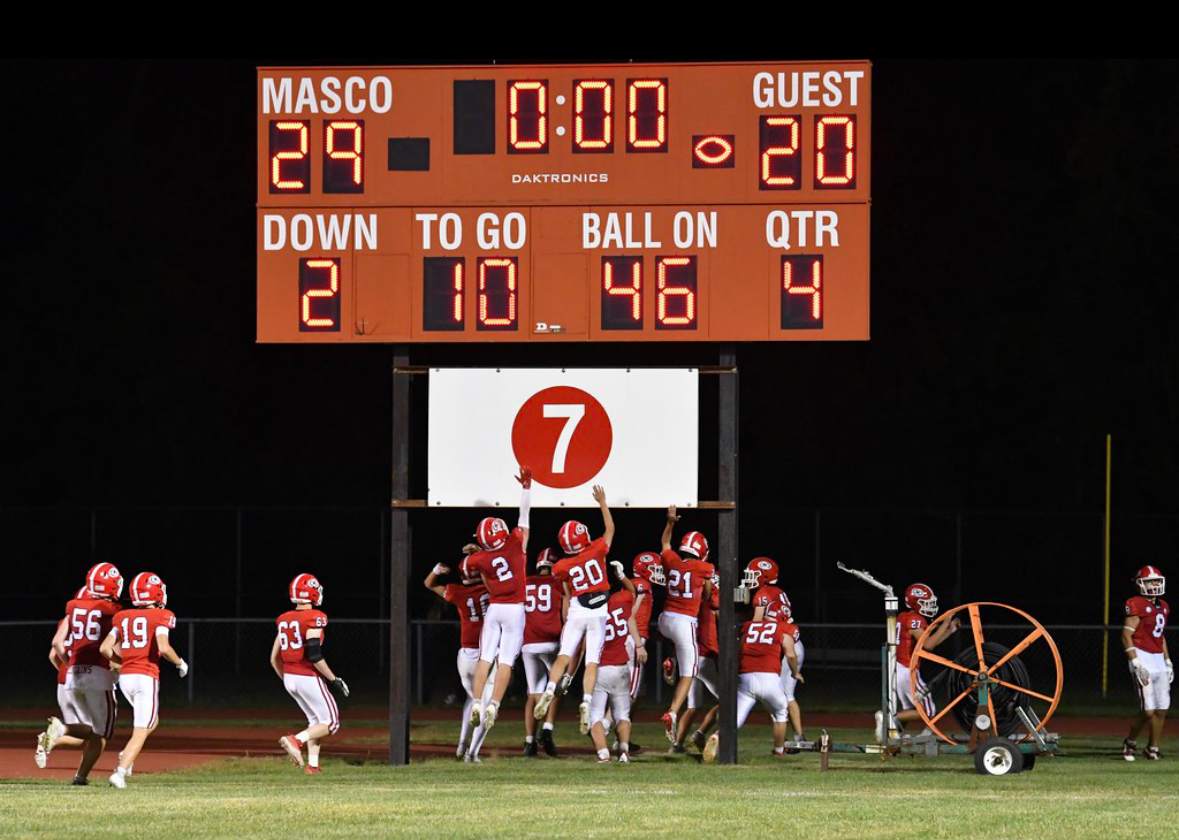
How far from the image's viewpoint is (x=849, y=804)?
12.1m

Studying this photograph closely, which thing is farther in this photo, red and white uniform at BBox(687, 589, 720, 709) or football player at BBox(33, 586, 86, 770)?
red and white uniform at BBox(687, 589, 720, 709)

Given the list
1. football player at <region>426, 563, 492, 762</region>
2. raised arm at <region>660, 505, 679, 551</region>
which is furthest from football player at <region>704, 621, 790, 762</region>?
football player at <region>426, 563, 492, 762</region>

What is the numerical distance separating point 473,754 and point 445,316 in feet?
11.6

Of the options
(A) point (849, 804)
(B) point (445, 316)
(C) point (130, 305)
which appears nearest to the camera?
(A) point (849, 804)

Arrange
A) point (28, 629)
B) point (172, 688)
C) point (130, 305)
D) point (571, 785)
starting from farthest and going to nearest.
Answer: point (130, 305)
point (28, 629)
point (172, 688)
point (571, 785)

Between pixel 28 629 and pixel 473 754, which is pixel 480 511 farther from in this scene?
pixel 473 754

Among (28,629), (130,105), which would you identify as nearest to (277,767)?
(28,629)

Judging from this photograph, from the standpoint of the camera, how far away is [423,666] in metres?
24.8

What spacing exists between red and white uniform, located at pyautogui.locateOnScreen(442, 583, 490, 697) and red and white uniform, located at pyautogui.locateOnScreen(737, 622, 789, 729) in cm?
218

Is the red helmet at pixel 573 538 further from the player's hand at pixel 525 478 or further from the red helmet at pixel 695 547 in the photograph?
the red helmet at pixel 695 547

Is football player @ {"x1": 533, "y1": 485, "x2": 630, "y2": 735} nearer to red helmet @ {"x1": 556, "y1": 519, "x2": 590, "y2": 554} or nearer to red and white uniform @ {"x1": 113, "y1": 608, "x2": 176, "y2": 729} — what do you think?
red helmet @ {"x1": 556, "y1": 519, "x2": 590, "y2": 554}

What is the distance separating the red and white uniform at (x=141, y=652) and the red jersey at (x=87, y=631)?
1.78 ft

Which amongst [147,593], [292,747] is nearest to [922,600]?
[292,747]

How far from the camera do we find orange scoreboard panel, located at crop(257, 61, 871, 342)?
1531cm
